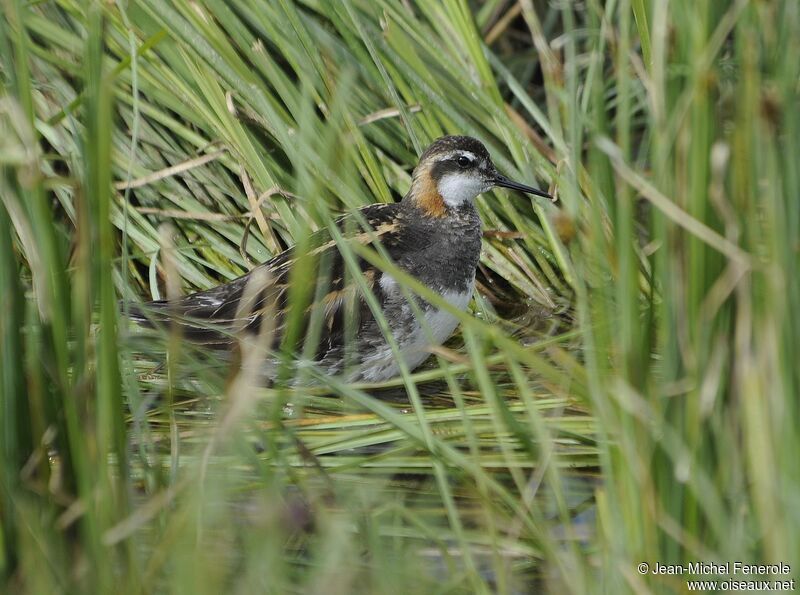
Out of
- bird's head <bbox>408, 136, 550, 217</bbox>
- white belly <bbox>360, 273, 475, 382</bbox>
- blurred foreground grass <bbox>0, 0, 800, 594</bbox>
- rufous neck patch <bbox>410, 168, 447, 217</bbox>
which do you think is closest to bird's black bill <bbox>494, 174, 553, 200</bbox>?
bird's head <bbox>408, 136, 550, 217</bbox>

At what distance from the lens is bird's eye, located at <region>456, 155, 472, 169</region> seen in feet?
15.2

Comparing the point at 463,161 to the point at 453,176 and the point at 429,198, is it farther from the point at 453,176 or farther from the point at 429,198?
the point at 429,198

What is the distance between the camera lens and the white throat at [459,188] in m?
4.66

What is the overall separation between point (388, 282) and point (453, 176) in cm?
57

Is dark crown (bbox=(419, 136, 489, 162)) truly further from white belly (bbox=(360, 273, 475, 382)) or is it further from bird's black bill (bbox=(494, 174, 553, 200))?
white belly (bbox=(360, 273, 475, 382))

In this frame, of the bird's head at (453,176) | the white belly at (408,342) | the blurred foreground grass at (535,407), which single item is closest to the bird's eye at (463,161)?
the bird's head at (453,176)

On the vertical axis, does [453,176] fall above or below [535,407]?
above

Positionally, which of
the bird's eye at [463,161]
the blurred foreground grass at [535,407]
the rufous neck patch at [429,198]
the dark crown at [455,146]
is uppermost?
the dark crown at [455,146]

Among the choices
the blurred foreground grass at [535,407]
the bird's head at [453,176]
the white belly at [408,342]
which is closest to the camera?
the blurred foreground grass at [535,407]

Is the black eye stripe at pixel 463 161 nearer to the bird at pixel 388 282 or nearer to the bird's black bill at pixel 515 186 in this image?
the bird at pixel 388 282

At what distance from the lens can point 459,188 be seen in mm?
4695

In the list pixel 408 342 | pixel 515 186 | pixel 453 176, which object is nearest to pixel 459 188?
pixel 453 176

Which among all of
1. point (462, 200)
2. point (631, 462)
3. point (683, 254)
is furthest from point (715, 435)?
point (462, 200)

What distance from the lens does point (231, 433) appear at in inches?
92.0
